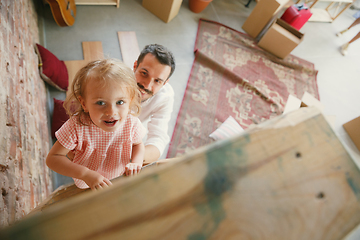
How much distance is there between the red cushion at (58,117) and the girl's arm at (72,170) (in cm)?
103

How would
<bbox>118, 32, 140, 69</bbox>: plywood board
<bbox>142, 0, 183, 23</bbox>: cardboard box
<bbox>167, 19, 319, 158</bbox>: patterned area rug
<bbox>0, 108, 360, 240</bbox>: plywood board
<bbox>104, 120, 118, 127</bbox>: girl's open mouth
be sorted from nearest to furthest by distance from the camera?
<bbox>0, 108, 360, 240</bbox>: plywood board
<bbox>104, 120, 118, 127</bbox>: girl's open mouth
<bbox>167, 19, 319, 158</bbox>: patterned area rug
<bbox>118, 32, 140, 69</bbox>: plywood board
<bbox>142, 0, 183, 23</bbox>: cardboard box

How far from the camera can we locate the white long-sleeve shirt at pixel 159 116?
137 cm

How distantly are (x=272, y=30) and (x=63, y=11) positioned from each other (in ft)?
8.62

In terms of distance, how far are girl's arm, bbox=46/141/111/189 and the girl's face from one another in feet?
0.58

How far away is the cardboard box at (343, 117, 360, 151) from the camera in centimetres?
251

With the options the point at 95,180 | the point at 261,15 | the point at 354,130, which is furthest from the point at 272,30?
the point at 95,180

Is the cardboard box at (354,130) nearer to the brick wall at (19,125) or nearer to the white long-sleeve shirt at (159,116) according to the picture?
the white long-sleeve shirt at (159,116)

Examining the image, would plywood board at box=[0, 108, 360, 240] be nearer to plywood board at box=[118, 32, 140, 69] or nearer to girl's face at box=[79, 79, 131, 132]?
girl's face at box=[79, 79, 131, 132]

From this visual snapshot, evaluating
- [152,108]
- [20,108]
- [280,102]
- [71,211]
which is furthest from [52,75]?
[280,102]

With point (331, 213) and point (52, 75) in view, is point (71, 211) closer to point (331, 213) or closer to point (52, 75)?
point (331, 213)

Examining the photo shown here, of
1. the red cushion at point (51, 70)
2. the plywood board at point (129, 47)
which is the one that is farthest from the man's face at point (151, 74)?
the plywood board at point (129, 47)

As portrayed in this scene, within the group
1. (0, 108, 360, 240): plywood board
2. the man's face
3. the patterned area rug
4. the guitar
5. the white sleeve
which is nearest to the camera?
(0, 108, 360, 240): plywood board

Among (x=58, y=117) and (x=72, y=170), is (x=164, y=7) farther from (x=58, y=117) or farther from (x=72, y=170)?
(x=72, y=170)

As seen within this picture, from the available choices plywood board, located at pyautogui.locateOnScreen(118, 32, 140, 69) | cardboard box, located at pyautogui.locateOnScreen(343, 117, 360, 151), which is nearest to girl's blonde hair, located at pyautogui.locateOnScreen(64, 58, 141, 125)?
plywood board, located at pyautogui.locateOnScreen(118, 32, 140, 69)
